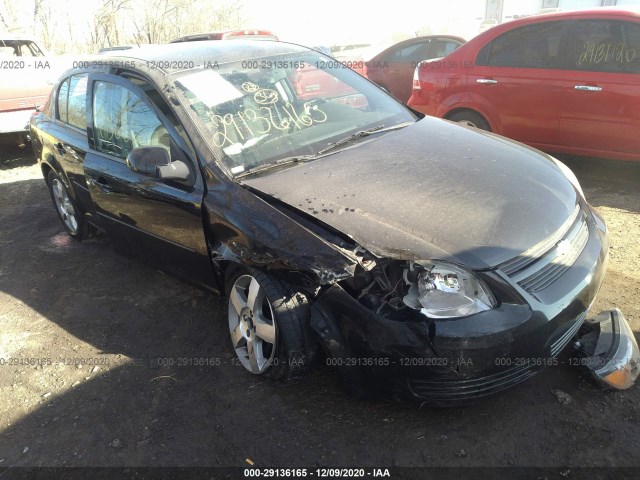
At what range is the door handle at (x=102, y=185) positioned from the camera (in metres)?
3.59

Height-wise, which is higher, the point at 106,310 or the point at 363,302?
the point at 363,302

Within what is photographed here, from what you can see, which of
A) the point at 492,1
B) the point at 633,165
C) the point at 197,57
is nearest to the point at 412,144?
the point at 197,57

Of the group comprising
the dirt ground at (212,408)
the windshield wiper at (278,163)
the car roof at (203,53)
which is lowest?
the dirt ground at (212,408)

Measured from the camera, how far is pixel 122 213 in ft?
11.7

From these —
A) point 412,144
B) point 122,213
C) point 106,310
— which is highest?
point 412,144

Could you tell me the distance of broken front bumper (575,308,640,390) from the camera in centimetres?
245

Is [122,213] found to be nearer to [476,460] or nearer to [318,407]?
[318,407]

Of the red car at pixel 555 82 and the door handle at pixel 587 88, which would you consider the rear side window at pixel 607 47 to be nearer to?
the red car at pixel 555 82

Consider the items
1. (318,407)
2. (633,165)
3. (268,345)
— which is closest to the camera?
(318,407)

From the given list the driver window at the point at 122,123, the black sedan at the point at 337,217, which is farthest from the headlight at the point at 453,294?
the driver window at the point at 122,123

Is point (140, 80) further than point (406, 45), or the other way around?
point (406, 45)

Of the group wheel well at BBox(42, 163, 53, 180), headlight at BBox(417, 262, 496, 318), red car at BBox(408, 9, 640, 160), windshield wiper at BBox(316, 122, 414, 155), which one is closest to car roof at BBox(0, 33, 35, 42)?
wheel well at BBox(42, 163, 53, 180)

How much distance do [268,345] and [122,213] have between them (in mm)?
1567

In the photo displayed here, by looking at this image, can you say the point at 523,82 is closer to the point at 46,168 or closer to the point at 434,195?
the point at 434,195
